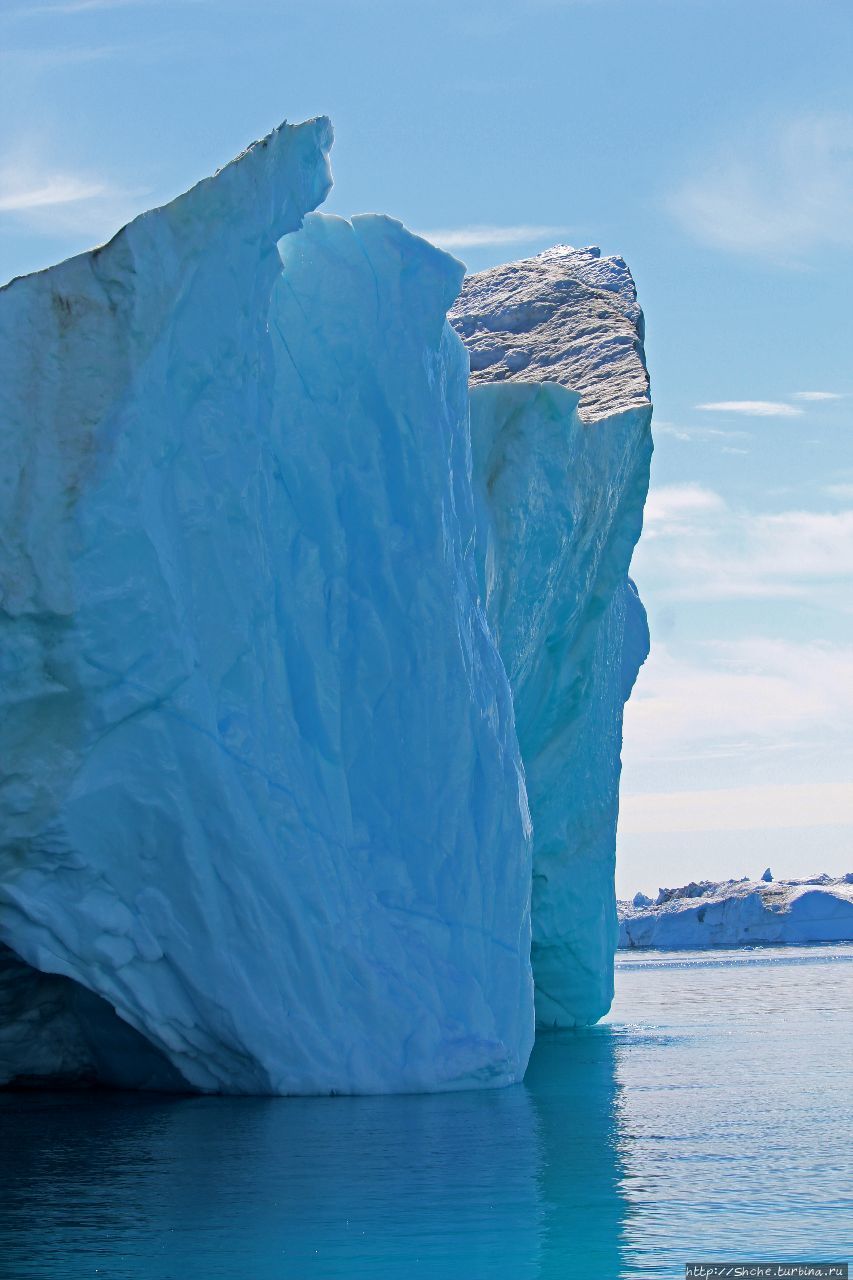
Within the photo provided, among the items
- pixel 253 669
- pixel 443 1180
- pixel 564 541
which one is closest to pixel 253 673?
pixel 253 669

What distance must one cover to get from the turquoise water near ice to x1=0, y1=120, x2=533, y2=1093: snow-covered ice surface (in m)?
0.68

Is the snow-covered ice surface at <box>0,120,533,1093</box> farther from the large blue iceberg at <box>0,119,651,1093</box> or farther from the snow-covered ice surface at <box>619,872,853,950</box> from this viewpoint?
the snow-covered ice surface at <box>619,872,853,950</box>

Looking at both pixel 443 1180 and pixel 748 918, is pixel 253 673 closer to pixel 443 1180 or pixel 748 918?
pixel 443 1180

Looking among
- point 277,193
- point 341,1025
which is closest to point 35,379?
point 277,193

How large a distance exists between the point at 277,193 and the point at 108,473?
7.23ft

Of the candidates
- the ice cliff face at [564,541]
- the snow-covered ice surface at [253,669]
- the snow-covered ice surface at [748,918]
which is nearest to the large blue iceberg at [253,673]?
the snow-covered ice surface at [253,669]

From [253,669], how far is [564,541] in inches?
240

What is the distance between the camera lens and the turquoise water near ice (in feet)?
18.8

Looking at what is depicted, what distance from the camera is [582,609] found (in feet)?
54.4

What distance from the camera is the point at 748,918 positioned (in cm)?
5444

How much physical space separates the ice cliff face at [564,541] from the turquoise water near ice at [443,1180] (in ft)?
14.8

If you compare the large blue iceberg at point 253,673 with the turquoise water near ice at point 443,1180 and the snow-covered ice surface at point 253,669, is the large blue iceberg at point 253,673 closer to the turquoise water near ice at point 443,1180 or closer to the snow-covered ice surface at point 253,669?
the snow-covered ice surface at point 253,669

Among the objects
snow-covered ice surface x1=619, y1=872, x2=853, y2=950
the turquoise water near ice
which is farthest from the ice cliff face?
snow-covered ice surface x1=619, y1=872, x2=853, y2=950

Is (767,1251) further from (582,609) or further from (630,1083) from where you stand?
(582,609)
